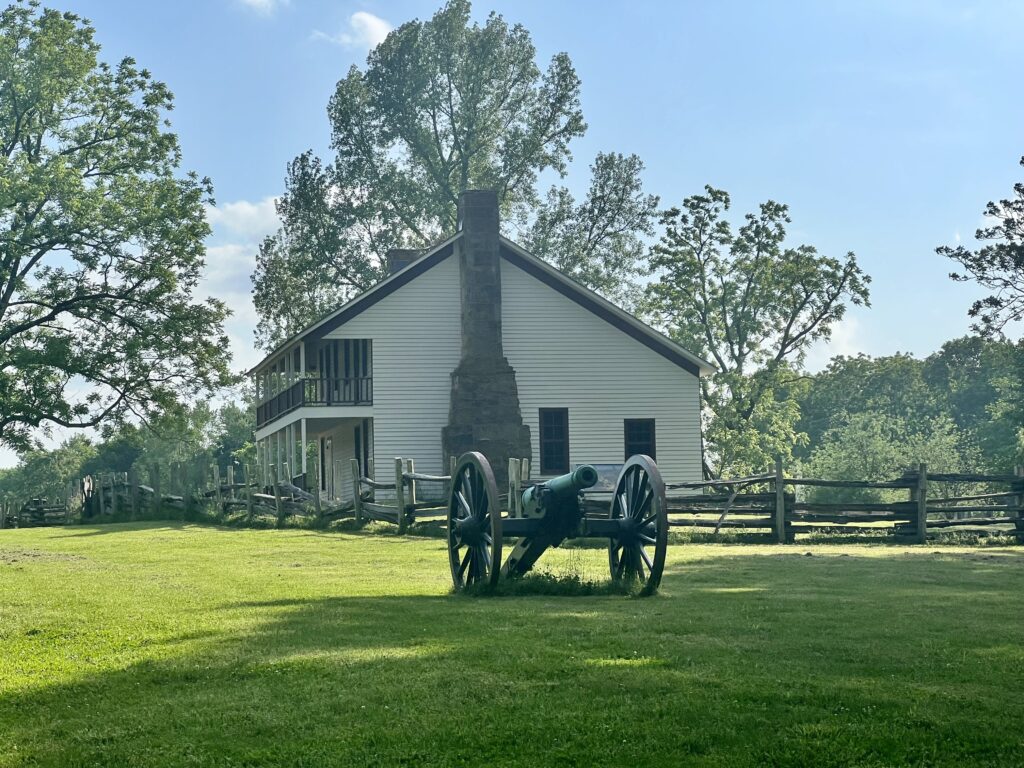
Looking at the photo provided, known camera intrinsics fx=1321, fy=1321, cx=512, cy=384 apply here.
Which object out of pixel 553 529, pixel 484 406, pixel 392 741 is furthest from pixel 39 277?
pixel 392 741

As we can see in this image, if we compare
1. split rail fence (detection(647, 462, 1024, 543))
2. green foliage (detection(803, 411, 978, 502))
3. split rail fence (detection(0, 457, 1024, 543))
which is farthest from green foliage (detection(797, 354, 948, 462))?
split rail fence (detection(647, 462, 1024, 543))

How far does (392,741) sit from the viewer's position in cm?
640

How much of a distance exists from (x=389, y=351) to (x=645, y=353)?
7.20 meters

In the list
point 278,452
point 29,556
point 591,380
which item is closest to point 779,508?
point 591,380

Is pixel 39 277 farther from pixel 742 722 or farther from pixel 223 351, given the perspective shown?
pixel 742 722

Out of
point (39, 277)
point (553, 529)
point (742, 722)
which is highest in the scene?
point (39, 277)

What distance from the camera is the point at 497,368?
116 ft

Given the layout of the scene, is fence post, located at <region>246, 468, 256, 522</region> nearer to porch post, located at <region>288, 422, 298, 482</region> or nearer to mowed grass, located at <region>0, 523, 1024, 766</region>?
porch post, located at <region>288, 422, 298, 482</region>

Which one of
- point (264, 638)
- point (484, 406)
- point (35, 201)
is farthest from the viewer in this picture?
point (35, 201)

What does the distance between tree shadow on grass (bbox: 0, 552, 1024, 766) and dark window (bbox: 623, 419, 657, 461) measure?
1012 inches

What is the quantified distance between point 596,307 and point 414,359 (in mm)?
5328

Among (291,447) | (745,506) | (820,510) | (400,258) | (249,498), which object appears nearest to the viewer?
(820,510)

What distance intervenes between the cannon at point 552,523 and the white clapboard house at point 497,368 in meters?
21.7

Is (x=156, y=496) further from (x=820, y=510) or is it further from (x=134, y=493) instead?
(x=820, y=510)
